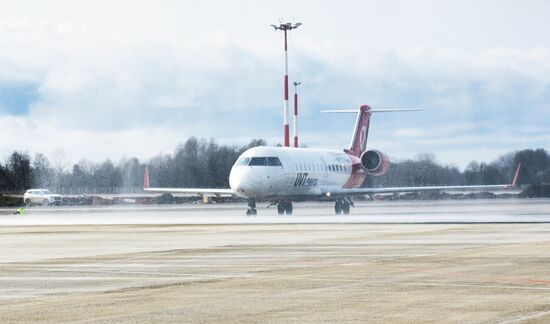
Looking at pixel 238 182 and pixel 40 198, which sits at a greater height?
pixel 238 182

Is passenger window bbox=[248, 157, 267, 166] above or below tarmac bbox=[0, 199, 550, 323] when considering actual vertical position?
above

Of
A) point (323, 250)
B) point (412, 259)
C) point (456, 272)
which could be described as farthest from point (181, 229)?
point (456, 272)

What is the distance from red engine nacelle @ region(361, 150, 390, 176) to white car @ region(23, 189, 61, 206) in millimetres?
45770

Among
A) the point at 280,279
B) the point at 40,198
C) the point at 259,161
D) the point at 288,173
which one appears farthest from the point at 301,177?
the point at 280,279

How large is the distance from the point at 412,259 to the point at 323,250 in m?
4.55

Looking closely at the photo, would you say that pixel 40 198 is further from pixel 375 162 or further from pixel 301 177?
pixel 301 177

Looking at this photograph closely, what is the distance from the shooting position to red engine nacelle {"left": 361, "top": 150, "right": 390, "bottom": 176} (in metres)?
87.5

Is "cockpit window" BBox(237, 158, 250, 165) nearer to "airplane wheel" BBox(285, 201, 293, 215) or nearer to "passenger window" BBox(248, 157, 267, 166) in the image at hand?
"passenger window" BBox(248, 157, 267, 166)

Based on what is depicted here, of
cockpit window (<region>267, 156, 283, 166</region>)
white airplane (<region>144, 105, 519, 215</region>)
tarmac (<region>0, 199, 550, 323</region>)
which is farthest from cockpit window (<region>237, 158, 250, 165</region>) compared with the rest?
tarmac (<region>0, 199, 550, 323</region>)

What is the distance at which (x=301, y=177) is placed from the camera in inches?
3100

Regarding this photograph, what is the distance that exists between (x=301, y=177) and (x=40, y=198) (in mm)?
51523

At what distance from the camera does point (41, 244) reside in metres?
37.4

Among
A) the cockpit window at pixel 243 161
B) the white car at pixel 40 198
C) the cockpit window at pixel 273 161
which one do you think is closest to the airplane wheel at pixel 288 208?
the cockpit window at pixel 273 161

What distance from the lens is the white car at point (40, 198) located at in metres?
122
